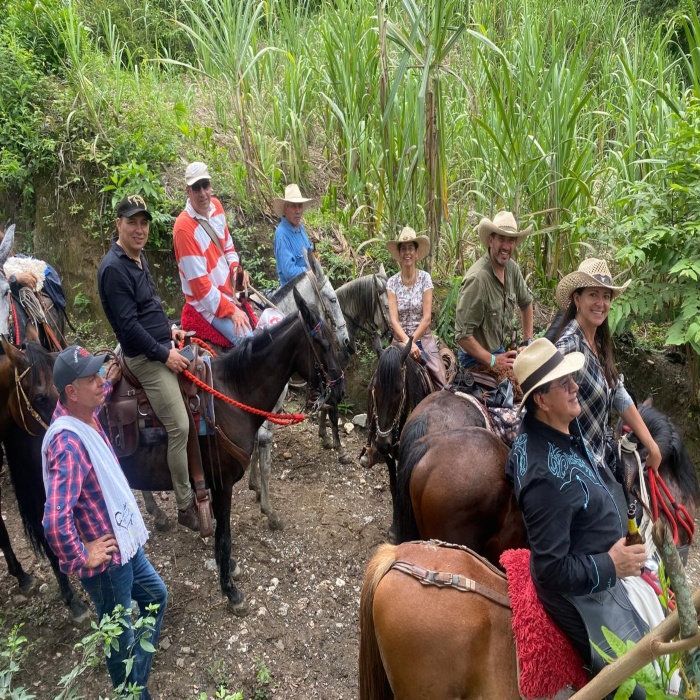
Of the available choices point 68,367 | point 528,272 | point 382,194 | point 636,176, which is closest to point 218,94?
point 382,194

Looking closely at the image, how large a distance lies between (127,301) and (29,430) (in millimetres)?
1188

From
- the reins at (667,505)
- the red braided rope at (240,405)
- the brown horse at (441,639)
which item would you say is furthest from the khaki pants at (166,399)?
the reins at (667,505)

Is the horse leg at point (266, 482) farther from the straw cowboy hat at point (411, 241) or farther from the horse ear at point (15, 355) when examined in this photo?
the straw cowboy hat at point (411, 241)

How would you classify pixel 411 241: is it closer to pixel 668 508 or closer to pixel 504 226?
pixel 504 226

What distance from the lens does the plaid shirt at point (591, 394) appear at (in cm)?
282

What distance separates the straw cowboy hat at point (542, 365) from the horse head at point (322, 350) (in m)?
1.93

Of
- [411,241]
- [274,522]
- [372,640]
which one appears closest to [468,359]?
[411,241]

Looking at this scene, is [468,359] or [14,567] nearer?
[14,567]

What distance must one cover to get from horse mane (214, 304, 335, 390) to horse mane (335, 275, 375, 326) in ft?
6.28

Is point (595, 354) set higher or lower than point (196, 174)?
lower

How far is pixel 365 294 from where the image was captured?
5.87m

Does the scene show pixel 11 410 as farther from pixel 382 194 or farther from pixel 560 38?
pixel 560 38

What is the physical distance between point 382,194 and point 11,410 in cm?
433

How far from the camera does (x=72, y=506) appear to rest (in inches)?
96.2
